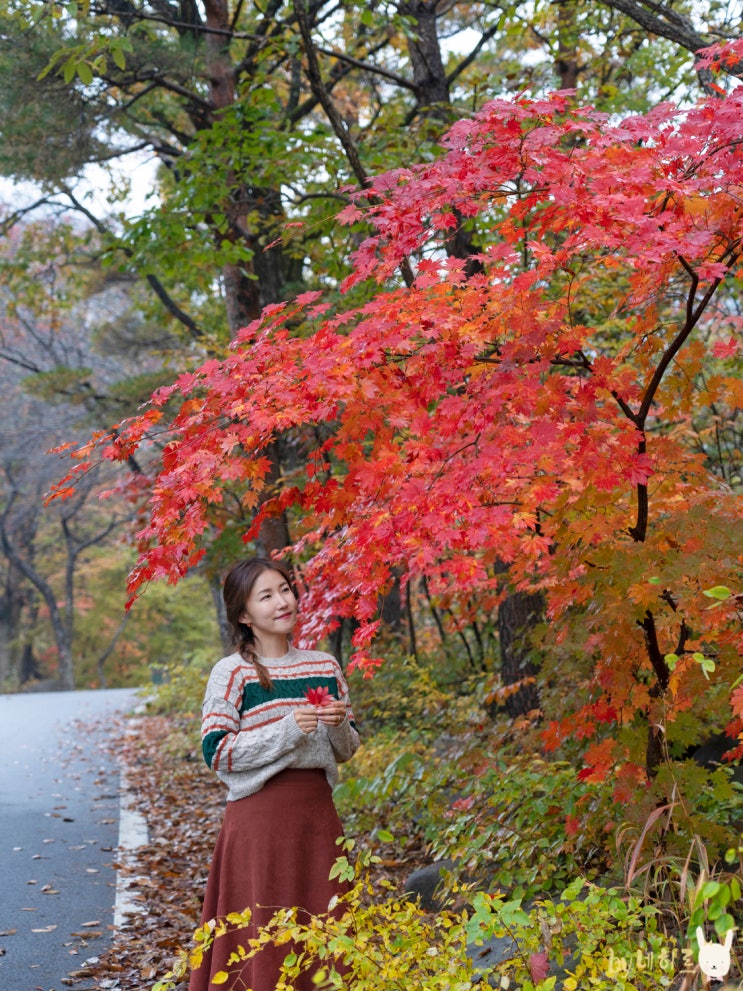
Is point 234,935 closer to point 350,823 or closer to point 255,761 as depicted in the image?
point 255,761

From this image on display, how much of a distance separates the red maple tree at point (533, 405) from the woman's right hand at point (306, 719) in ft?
2.88

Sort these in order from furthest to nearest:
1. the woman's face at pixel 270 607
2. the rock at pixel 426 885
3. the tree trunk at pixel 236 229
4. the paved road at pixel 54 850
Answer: the tree trunk at pixel 236 229, the rock at pixel 426 885, the paved road at pixel 54 850, the woman's face at pixel 270 607

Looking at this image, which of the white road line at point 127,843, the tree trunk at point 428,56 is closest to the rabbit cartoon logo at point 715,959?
the white road line at point 127,843

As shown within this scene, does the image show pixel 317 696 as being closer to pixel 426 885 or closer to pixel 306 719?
pixel 306 719

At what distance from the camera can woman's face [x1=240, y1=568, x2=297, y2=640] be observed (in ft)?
11.3

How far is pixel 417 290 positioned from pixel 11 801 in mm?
7205

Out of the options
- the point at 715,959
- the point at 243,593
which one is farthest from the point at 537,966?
the point at 243,593

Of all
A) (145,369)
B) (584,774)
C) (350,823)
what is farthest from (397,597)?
(145,369)

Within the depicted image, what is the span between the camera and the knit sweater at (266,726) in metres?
3.22

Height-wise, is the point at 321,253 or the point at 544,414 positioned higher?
the point at 321,253

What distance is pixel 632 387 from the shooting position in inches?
160

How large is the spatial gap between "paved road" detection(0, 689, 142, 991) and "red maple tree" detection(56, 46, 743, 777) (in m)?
2.44

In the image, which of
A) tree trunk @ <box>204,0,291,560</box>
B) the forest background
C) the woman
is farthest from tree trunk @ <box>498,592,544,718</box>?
the woman

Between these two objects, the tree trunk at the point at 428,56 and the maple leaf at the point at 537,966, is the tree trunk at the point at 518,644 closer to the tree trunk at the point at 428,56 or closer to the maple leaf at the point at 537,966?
the tree trunk at the point at 428,56
